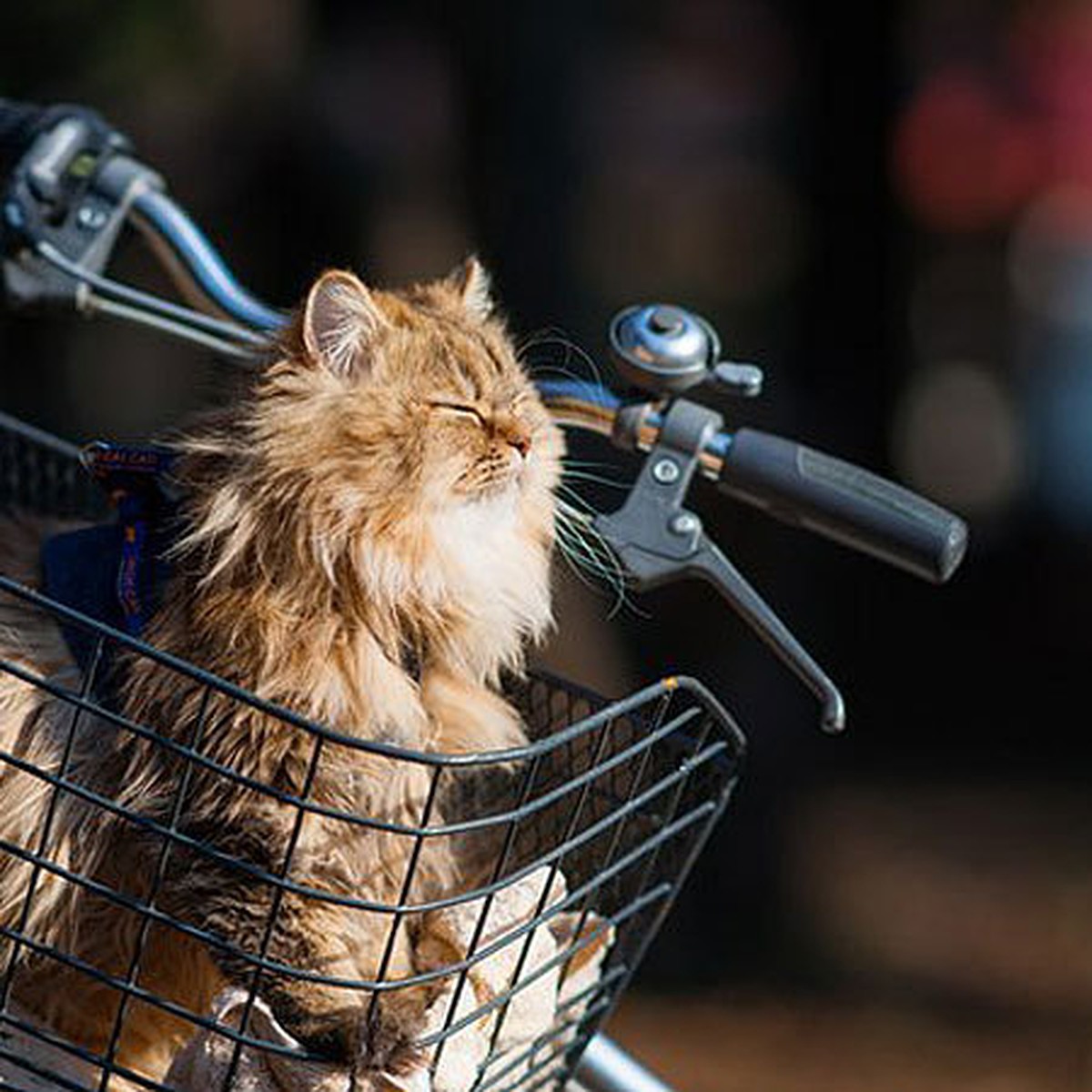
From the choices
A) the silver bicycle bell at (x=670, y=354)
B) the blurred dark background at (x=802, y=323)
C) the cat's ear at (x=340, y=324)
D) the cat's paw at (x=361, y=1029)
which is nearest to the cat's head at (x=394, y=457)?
the cat's ear at (x=340, y=324)

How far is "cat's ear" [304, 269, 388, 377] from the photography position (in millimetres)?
1902

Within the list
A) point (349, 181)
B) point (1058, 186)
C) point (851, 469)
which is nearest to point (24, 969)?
point (851, 469)

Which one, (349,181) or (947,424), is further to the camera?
(947,424)

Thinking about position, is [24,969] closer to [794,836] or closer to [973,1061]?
[973,1061]

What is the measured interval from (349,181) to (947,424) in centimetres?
269

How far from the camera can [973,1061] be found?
202 inches

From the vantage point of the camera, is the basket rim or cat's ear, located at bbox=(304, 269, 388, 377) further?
cat's ear, located at bbox=(304, 269, 388, 377)

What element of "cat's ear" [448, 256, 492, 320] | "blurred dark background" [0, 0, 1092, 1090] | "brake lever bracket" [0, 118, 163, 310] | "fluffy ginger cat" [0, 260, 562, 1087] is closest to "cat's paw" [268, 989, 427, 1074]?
"fluffy ginger cat" [0, 260, 562, 1087]

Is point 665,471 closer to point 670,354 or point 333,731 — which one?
point 670,354

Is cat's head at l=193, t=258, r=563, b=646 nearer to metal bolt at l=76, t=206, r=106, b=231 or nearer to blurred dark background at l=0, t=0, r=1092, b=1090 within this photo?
metal bolt at l=76, t=206, r=106, b=231

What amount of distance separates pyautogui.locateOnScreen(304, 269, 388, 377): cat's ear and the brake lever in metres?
0.30

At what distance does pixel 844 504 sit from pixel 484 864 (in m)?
0.56

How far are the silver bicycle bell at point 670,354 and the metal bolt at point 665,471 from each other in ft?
0.26

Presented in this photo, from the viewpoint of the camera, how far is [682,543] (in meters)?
1.79
